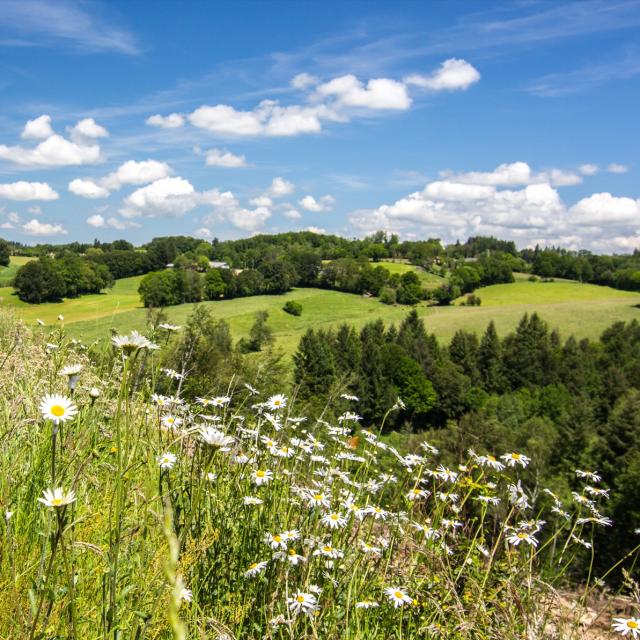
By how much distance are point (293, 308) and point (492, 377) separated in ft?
122

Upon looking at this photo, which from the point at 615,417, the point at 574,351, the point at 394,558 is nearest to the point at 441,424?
the point at 574,351

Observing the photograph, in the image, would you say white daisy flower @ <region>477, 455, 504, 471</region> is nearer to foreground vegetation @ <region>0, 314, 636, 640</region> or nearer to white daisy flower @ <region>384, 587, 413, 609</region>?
foreground vegetation @ <region>0, 314, 636, 640</region>

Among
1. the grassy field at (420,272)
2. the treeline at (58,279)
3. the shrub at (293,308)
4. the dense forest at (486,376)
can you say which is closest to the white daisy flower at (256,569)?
the dense forest at (486,376)

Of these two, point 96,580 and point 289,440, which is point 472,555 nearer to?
point 289,440

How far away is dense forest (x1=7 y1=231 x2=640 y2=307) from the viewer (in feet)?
290

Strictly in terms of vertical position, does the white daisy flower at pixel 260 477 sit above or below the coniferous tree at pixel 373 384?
above

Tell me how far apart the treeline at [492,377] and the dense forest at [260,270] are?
31.8m

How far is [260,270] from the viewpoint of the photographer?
370 feet

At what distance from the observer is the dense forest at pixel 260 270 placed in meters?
88.4

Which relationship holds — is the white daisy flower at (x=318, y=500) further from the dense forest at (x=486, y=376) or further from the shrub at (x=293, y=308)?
the shrub at (x=293, y=308)

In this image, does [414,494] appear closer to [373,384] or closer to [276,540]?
[276,540]

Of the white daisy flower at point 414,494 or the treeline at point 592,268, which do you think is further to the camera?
the treeline at point 592,268

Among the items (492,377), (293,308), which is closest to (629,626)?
(492,377)

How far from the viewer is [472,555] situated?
3.42 m
